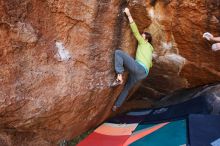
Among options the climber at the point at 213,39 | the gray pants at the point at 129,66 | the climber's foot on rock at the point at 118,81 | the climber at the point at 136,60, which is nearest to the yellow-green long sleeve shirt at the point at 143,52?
the climber at the point at 136,60

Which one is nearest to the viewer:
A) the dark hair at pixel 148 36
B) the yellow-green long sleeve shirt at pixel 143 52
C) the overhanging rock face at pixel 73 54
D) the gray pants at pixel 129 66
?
the overhanging rock face at pixel 73 54

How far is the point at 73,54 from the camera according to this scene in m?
4.99

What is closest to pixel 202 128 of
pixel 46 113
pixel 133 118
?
pixel 133 118

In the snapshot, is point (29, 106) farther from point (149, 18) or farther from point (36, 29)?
point (149, 18)

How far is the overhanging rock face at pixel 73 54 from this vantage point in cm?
458

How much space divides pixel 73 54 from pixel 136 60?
38.4 inches

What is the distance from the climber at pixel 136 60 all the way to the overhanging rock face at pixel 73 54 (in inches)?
4.7

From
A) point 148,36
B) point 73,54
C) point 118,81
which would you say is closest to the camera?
point 73,54

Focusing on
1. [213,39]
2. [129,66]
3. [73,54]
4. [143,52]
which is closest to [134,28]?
[143,52]

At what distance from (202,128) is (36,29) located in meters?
2.82

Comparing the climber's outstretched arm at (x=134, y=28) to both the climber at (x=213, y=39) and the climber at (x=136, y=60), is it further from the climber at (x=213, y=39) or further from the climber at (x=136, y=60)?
the climber at (x=213, y=39)

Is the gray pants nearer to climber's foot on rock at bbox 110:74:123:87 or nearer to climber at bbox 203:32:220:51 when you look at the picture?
climber's foot on rock at bbox 110:74:123:87

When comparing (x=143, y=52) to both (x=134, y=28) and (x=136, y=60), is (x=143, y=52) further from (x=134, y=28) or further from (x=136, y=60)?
(x=134, y=28)

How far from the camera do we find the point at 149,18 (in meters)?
5.48
